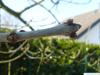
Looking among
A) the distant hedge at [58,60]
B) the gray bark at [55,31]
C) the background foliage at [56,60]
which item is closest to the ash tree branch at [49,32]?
the gray bark at [55,31]

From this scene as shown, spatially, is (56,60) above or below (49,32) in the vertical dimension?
below

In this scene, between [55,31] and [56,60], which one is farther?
[56,60]

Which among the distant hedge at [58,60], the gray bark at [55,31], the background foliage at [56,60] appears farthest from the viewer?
the distant hedge at [58,60]

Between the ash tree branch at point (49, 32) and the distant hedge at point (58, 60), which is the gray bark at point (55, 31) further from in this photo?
the distant hedge at point (58, 60)

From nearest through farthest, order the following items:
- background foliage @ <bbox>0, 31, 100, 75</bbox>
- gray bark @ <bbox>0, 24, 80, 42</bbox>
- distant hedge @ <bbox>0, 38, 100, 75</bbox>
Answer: gray bark @ <bbox>0, 24, 80, 42</bbox> → background foliage @ <bbox>0, 31, 100, 75</bbox> → distant hedge @ <bbox>0, 38, 100, 75</bbox>

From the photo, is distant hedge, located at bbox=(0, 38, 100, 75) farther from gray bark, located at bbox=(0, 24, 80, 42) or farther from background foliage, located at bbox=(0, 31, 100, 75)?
gray bark, located at bbox=(0, 24, 80, 42)

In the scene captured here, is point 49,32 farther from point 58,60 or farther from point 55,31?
point 58,60

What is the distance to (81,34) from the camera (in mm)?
26312

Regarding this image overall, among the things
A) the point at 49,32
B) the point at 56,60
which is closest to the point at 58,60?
the point at 56,60

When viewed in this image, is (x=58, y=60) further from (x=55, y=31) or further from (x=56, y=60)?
(x=55, y=31)

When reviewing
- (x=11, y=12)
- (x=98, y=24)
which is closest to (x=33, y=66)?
(x=11, y=12)

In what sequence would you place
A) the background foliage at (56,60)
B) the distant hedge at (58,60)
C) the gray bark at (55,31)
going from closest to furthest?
the gray bark at (55,31), the background foliage at (56,60), the distant hedge at (58,60)

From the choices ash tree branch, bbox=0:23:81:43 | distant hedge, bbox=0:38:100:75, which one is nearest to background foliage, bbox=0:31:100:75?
distant hedge, bbox=0:38:100:75

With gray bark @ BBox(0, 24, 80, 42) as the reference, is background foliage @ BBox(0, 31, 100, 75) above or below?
below
